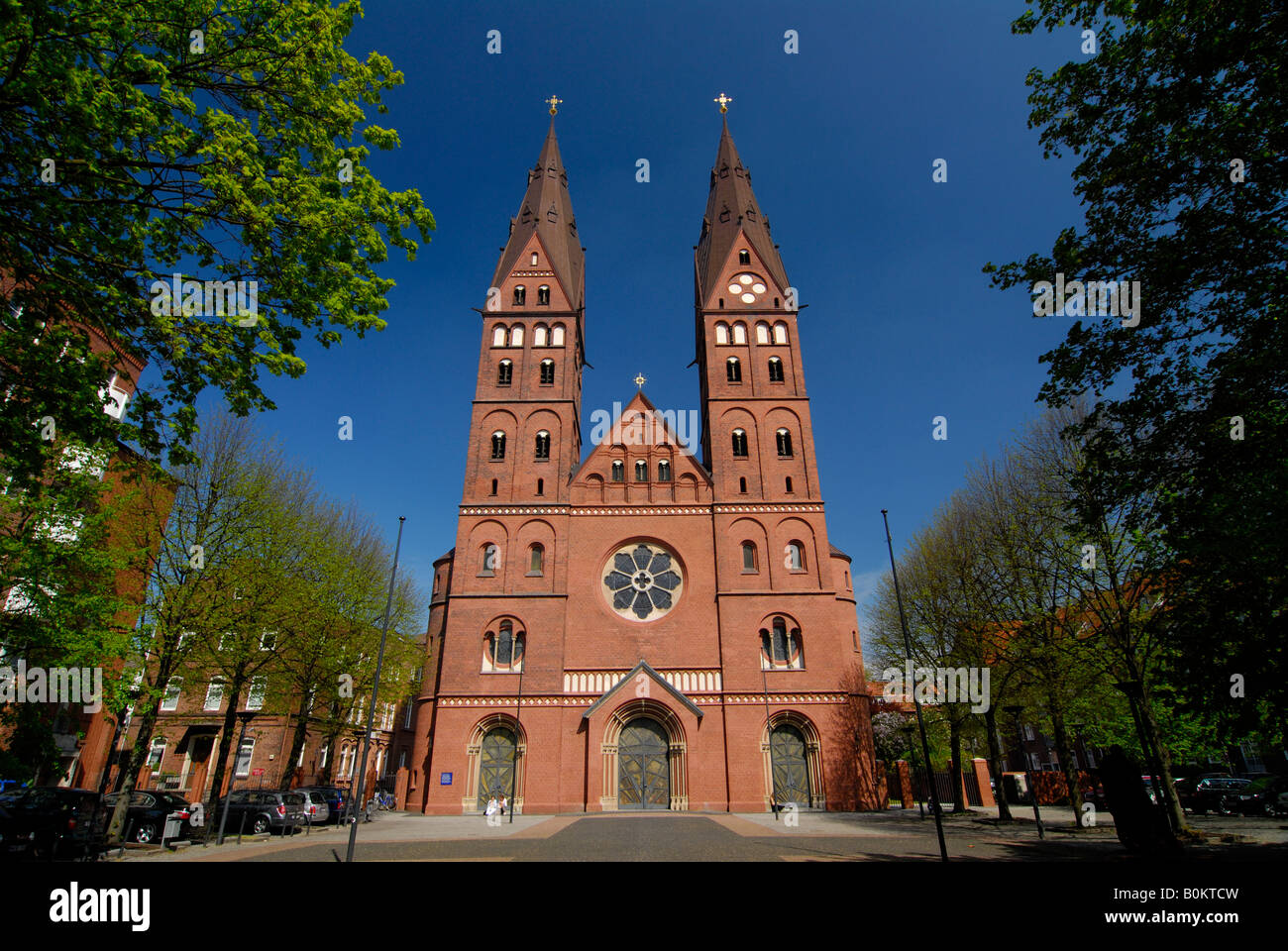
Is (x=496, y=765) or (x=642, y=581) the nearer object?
(x=496, y=765)

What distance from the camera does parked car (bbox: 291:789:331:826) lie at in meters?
22.9

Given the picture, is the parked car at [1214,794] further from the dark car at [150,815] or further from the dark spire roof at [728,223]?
the dark car at [150,815]

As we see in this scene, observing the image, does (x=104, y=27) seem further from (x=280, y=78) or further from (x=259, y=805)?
(x=259, y=805)

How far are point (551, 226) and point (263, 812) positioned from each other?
33.8 m

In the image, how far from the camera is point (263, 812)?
20844 millimetres

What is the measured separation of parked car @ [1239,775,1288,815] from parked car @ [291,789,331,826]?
3427 cm

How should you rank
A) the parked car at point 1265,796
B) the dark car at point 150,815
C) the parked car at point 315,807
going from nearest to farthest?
the dark car at point 150,815, the parked car at point 315,807, the parked car at point 1265,796

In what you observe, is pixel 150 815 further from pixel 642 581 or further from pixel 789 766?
pixel 789 766

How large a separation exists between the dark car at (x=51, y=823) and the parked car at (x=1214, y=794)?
37307 mm

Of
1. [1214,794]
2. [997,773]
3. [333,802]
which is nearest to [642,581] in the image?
[333,802]

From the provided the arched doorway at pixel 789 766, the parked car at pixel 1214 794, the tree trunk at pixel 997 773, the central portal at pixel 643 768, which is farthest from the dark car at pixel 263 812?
the parked car at pixel 1214 794

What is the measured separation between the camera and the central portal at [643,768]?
2738 centimetres
